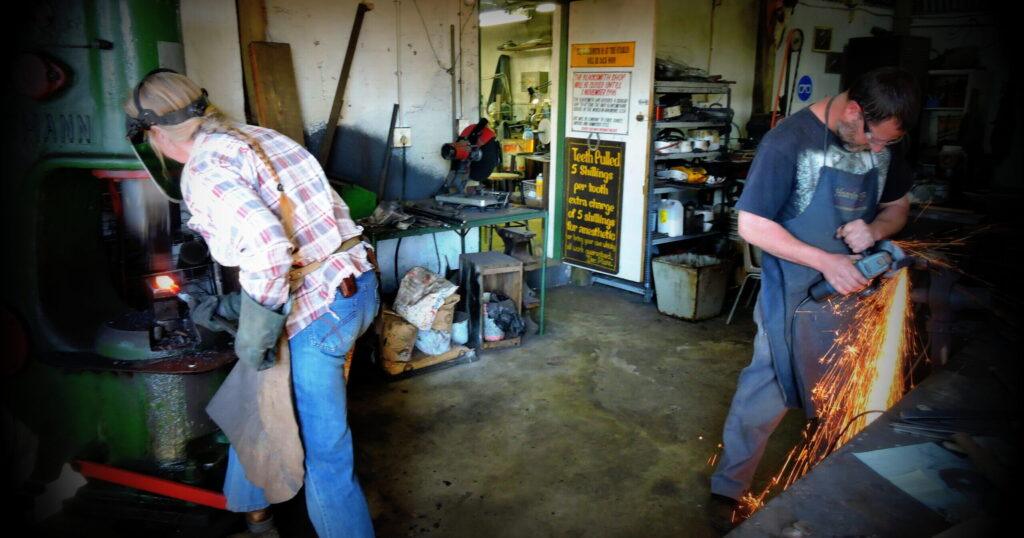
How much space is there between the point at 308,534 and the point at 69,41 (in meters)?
2.14

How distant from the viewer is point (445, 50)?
5141 millimetres

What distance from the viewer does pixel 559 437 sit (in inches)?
140

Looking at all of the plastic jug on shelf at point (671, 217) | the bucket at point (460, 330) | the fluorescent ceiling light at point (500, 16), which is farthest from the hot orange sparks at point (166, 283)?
the fluorescent ceiling light at point (500, 16)

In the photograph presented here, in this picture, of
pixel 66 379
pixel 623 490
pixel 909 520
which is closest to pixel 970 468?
pixel 909 520

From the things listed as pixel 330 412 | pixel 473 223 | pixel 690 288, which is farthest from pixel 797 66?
pixel 330 412

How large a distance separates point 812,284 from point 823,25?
22.5 feet

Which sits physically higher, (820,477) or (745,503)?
(820,477)

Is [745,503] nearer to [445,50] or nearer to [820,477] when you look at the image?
[820,477]

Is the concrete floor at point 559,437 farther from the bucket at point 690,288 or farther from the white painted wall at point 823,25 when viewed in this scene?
the white painted wall at point 823,25

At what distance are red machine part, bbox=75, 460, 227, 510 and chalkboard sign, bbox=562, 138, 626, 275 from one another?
13.7ft

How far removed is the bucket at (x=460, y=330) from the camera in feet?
14.8

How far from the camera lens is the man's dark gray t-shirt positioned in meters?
2.36

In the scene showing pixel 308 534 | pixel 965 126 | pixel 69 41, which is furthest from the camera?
pixel 965 126

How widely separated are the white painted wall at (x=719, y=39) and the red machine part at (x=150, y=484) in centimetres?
531
